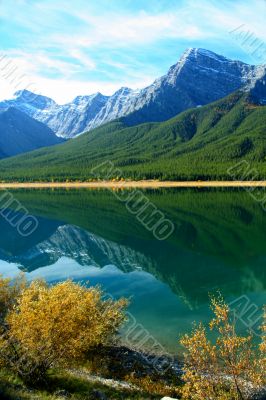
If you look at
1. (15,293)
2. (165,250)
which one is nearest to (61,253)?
(165,250)

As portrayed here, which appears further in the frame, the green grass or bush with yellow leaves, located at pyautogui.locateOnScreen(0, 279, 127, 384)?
bush with yellow leaves, located at pyautogui.locateOnScreen(0, 279, 127, 384)

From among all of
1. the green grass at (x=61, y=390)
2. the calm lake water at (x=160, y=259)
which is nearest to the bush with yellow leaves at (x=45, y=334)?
the green grass at (x=61, y=390)

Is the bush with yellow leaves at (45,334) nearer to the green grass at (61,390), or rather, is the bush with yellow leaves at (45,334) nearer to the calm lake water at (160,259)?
the green grass at (61,390)

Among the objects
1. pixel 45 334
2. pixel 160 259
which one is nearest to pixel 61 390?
pixel 45 334

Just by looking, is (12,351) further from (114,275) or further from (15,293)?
(114,275)

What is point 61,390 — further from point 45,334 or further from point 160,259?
point 160,259

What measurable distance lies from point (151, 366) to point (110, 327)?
4.02 meters

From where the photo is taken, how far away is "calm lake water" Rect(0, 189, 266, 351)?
137ft

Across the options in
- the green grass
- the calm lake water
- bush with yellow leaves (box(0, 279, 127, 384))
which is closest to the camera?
the green grass

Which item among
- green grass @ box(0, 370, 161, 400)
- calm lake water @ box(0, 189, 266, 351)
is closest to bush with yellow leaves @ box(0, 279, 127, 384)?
green grass @ box(0, 370, 161, 400)

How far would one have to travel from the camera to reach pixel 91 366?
25938 millimetres

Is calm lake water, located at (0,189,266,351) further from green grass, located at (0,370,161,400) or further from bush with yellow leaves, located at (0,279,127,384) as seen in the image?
bush with yellow leaves, located at (0,279,127,384)

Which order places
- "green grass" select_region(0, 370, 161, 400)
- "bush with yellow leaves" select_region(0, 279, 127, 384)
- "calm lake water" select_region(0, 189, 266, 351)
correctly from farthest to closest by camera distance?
"calm lake water" select_region(0, 189, 266, 351) < "bush with yellow leaves" select_region(0, 279, 127, 384) < "green grass" select_region(0, 370, 161, 400)

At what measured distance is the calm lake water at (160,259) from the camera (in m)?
41.7
